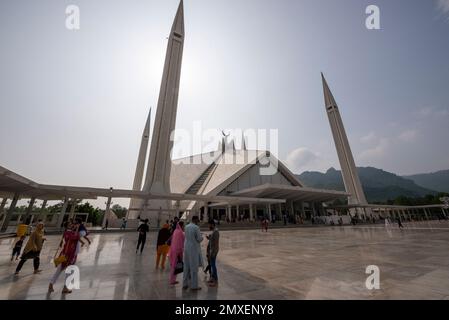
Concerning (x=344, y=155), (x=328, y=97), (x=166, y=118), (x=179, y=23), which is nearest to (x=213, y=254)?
(x=166, y=118)

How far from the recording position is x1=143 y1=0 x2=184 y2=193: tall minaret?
87.0 ft

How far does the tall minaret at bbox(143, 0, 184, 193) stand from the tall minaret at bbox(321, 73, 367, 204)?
39.3 m

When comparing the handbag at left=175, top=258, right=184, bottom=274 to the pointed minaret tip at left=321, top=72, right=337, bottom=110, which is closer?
the handbag at left=175, top=258, right=184, bottom=274

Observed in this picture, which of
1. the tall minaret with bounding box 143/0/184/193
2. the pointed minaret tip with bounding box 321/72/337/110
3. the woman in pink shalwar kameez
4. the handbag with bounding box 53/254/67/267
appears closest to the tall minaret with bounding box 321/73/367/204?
the pointed minaret tip with bounding box 321/72/337/110

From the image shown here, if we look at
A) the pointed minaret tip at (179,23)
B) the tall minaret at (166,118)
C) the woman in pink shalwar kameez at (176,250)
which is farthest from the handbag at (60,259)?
the pointed minaret tip at (179,23)

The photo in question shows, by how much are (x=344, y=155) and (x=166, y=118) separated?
41.7 metres

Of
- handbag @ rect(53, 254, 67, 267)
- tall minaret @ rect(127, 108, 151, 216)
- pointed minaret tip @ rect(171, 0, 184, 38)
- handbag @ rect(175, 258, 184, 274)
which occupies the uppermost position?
pointed minaret tip @ rect(171, 0, 184, 38)

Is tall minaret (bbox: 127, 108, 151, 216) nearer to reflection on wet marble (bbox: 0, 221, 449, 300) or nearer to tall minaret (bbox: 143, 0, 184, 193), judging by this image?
tall minaret (bbox: 143, 0, 184, 193)

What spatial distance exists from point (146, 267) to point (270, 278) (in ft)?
10.3

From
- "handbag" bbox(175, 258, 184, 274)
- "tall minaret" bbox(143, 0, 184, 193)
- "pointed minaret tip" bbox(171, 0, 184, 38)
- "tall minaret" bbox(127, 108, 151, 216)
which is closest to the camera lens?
"handbag" bbox(175, 258, 184, 274)

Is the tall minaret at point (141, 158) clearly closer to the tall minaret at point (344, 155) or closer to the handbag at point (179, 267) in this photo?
the handbag at point (179, 267)

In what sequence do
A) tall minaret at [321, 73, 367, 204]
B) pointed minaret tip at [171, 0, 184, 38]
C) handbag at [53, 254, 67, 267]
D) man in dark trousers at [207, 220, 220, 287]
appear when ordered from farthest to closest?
tall minaret at [321, 73, 367, 204]
pointed minaret tip at [171, 0, 184, 38]
man in dark trousers at [207, 220, 220, 287]
handbag at [53, 254, 67, 267]

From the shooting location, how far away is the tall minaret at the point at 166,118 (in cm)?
2650
